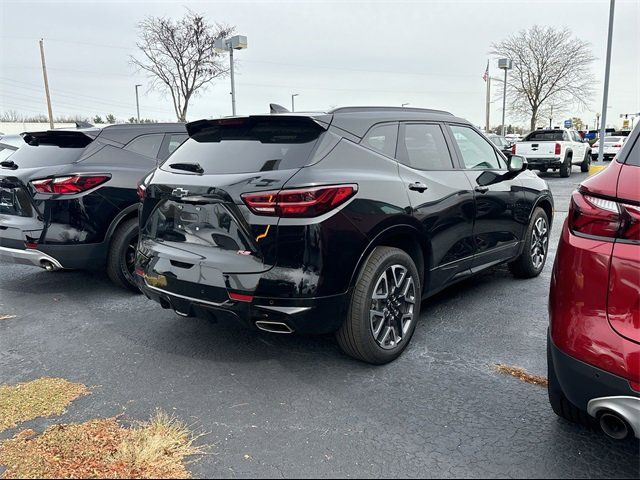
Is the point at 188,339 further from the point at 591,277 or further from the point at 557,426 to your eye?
the point at 591,277

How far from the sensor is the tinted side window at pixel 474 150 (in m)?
4.44

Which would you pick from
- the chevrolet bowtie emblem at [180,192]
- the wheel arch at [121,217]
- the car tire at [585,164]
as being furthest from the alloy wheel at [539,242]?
the car tire at [585,164]

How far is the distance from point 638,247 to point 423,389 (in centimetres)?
155

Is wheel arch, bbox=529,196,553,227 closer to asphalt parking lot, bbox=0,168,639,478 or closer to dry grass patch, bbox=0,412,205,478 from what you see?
asphalt parking lot, bbox=0,168,639,478

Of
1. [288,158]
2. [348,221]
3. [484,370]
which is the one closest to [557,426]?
[484,370]

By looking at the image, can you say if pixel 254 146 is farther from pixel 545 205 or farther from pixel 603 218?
pixel 545 205

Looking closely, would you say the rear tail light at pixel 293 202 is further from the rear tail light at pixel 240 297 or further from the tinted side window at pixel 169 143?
the tinted side window at pixel 169 143

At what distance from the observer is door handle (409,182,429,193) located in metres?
3.59

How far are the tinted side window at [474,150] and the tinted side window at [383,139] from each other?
3.02ft

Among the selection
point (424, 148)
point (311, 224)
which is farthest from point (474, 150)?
point (311, 224)

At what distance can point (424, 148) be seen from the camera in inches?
157

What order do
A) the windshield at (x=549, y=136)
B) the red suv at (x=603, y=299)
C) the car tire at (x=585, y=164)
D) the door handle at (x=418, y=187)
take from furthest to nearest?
the car tire at (x=585, y=164) → the windshield at (x=549, y=136) → the door handle at (x=418, y=187) → the red suv at (x=603, y=299)

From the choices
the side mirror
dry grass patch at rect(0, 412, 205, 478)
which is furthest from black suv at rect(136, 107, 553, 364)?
the side mirror

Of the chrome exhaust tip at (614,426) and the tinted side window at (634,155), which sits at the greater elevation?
the tinted side window at (634,155)
